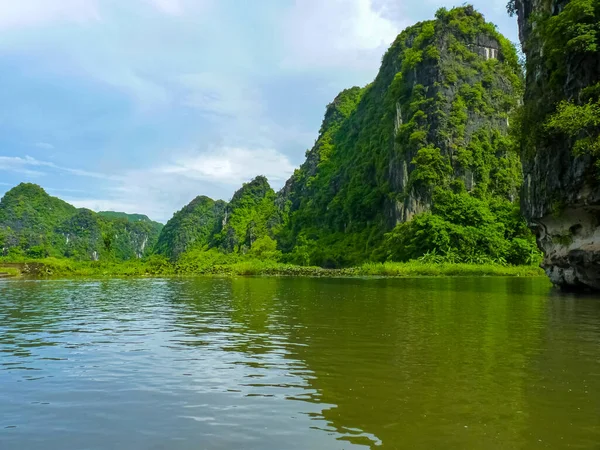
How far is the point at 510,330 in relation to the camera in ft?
40.5

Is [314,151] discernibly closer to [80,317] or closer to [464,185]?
[464,185]

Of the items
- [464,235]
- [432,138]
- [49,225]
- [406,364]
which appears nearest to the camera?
[406,364]

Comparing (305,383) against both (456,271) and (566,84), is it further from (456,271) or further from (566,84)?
(456,271)

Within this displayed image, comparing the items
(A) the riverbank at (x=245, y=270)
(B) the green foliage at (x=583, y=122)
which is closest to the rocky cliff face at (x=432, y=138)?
(A) the riverbank at (x=245, y=270)

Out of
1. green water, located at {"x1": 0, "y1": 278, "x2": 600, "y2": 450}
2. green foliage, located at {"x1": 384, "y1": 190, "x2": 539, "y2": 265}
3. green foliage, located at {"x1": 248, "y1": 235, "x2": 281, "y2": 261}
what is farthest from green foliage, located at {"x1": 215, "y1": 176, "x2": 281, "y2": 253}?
green water, located at {"x1": 0, "y1": 278, "x2": 600, "y2": 450}

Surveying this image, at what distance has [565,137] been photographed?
2241 cm

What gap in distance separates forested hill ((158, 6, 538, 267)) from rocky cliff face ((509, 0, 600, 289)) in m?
26.1

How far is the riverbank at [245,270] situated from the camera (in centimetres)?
5025

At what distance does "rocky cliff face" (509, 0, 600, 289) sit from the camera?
20.2 metres

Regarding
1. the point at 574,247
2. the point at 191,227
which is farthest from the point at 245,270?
the point at 191,227

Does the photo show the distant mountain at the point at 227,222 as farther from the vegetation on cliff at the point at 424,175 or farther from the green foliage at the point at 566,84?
the green foliage at the point at 566,84

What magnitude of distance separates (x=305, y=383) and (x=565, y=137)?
20013mm

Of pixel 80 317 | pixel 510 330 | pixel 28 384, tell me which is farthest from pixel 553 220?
pixel 28 384

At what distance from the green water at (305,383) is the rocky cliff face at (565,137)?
814cm
